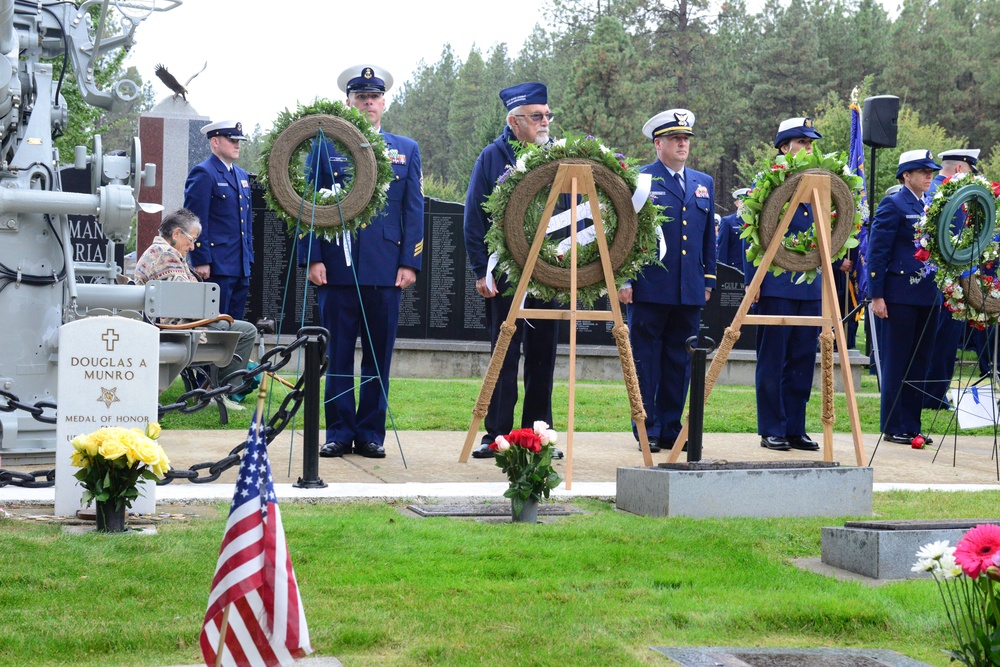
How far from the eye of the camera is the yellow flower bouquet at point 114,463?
591cm

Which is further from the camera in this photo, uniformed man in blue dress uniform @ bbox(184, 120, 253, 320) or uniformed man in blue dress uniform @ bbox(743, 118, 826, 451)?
uniformed man in blue dress uniform @ bbox(184, 120, 253, 320)

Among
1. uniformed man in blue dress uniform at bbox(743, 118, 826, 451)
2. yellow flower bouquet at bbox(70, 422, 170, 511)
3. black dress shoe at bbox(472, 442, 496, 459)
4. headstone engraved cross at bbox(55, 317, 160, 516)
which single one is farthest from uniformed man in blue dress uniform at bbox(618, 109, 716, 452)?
yellow flower bouquet at bbox(70, 422, 170, 511)

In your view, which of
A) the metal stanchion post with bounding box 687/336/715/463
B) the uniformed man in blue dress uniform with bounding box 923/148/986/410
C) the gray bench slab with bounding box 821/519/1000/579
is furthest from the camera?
the uniformed man in blue dress uniform with bounding box 923/148/986/410

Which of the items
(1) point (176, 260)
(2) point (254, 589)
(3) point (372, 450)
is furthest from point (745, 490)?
(1) point (176, 260)

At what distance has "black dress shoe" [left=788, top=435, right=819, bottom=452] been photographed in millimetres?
10492

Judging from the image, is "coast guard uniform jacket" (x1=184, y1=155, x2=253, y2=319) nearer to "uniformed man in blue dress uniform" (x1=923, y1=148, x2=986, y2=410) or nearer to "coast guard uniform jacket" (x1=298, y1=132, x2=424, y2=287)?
"coast guard uniform jacket" (x1=298, y1=132, x2=424, y2=287)

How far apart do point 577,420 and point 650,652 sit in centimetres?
822

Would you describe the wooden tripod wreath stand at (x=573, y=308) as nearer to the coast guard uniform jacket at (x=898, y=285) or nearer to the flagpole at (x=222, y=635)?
the coast guard uniform jacket at (x=898, y=285)

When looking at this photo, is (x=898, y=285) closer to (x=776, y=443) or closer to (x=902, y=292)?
(x=902, y=292)

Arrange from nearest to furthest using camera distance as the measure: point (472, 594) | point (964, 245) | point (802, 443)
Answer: point (472, 594)
point (964, 245)
point (802, 443)

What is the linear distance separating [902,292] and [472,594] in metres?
7.24

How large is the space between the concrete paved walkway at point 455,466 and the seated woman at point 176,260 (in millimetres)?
1166

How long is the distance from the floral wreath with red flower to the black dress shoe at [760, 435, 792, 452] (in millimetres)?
4134

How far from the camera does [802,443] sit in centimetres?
1055
